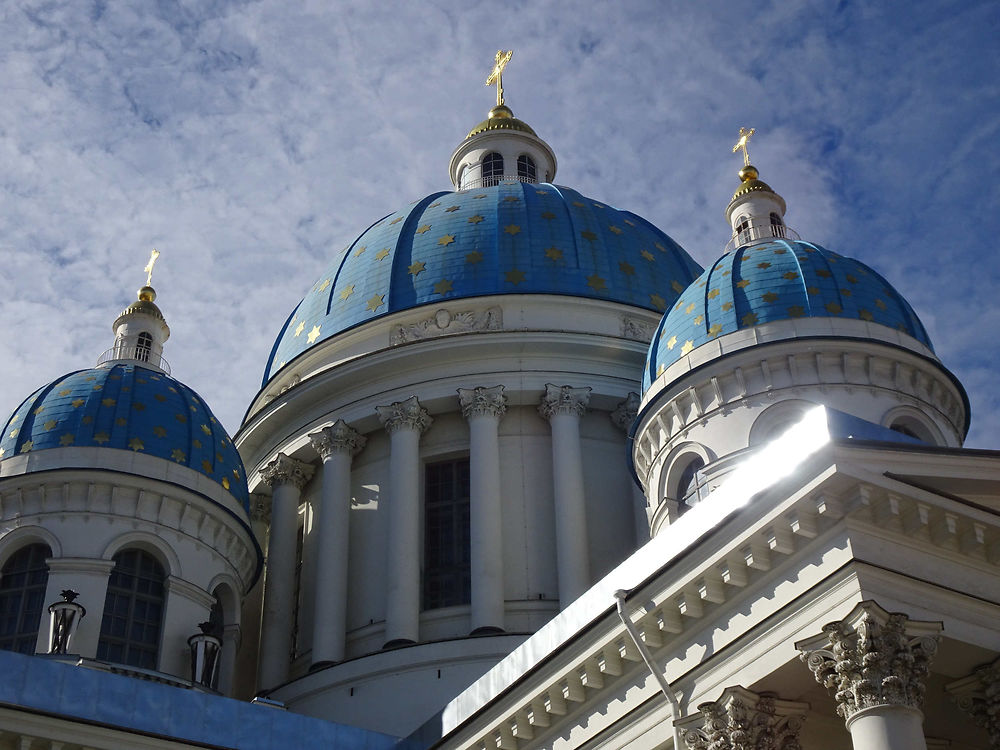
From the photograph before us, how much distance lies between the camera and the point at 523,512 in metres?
29.5

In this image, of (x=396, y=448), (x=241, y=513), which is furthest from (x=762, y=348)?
(x=241, y=513)

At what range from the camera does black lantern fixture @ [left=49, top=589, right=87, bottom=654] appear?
23.5 m

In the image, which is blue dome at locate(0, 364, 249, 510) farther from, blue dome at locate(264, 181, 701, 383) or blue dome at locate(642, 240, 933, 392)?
blue dome at locate(642, 240, 933, 392)

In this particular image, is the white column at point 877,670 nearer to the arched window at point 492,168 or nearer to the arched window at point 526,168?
the arched window at point 492,168

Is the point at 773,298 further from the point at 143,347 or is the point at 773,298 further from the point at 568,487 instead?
the point at 143,347

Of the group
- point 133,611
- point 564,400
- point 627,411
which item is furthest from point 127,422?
point 627,411

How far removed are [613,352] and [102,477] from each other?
11.1 m

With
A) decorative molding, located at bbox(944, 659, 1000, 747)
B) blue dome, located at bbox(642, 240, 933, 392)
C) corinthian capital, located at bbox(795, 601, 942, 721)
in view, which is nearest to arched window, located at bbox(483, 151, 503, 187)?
blue dome, located at bbox(642, 240, 933, 392)

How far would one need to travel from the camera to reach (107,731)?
1841 centimetres

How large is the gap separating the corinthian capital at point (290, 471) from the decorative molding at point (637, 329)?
301 inches

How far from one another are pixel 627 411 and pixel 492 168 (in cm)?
1117

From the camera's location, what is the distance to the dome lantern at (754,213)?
2958 cm

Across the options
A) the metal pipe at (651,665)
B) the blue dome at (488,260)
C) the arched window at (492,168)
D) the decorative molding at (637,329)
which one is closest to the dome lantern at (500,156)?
the arched window at (492,168)

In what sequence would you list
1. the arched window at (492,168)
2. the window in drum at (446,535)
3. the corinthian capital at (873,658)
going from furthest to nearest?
1. the arched window at (492,168)
2. the window in drum at (446,535)
3. the corinthian capital at (873,658)
